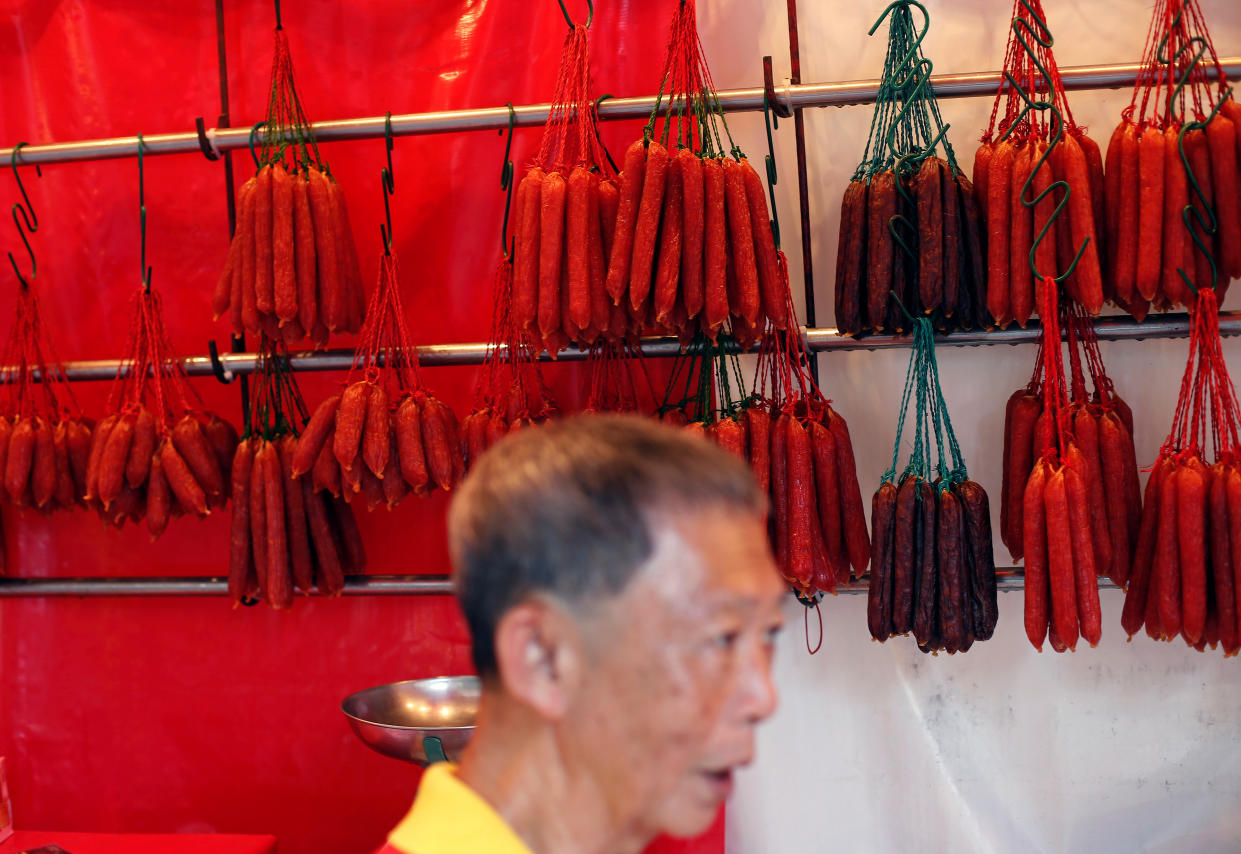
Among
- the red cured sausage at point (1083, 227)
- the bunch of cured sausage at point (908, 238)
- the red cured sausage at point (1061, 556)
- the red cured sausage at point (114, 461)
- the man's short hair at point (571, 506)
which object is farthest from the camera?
the red cured sausage at point (114, 461)

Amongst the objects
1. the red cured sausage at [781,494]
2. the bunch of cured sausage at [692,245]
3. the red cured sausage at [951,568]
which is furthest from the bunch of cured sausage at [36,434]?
the red cured sausage at [951,568]

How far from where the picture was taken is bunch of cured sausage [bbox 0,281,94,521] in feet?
10.3

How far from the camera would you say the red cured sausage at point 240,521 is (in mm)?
3061

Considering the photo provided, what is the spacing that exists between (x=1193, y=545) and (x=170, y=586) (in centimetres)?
283

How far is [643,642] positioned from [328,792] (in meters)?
2.82

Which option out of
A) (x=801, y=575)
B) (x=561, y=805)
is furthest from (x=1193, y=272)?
(x=561, y=805)

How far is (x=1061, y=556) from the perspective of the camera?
2.49 meters

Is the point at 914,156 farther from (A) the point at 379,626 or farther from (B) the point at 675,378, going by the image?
(A) the point at 379,626

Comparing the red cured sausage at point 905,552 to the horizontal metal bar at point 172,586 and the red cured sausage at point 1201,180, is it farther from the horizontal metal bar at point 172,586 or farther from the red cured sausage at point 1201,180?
the horizontal metal bar at point 172,586

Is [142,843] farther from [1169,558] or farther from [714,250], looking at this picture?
[1169,558]

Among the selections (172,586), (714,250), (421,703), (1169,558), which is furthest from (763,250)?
(172,586)

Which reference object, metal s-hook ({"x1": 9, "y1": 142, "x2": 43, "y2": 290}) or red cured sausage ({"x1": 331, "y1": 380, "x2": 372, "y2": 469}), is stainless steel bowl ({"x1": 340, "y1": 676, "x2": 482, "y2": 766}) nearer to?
red cured sausage ({"x1": 331, "y1": 380, "x2": 372, "y2": 469})

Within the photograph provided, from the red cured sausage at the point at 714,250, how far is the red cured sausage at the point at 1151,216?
961 mm

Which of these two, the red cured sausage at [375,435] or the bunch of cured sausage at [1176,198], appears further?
the red cured sausage at [375,435]
